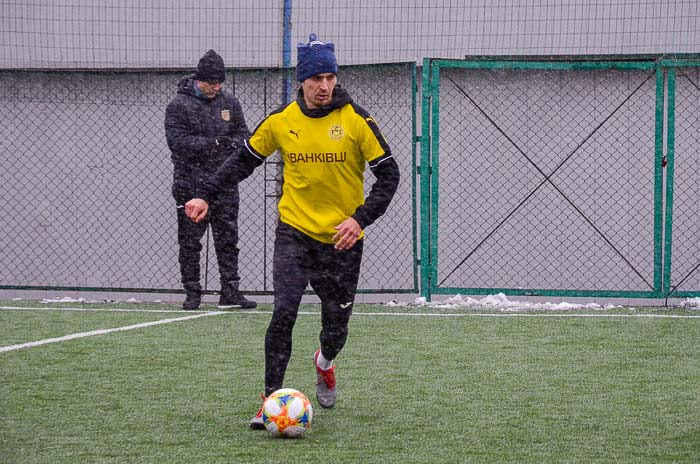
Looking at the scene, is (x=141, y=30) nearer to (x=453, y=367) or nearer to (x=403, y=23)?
(x=403, y=23)

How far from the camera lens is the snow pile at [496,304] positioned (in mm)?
10367

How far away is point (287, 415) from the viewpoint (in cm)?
472

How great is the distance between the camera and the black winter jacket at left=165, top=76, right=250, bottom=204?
985 centimetres

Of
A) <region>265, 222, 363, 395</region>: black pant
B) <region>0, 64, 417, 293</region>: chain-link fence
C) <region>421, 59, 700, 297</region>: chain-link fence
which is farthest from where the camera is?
<region>0, 64, 417, 293</region>: chain-link fence

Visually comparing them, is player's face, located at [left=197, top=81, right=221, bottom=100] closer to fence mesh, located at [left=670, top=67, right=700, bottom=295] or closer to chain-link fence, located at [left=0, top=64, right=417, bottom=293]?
chain-link fence, located at [left=0, top=64, right=417, bottom=293]

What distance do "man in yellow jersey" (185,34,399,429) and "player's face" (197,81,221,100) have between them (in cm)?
448

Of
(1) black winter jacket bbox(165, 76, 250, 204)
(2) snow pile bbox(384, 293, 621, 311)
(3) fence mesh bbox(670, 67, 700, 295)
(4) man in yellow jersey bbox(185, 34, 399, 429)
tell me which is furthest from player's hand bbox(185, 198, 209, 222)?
(3) fence mesh bbox(670, 67, 700, 295)

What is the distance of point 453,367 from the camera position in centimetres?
684

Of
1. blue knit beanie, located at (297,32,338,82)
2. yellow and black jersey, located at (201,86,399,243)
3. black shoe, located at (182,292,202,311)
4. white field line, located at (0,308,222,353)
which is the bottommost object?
white field line, located at (0,308,222,353)

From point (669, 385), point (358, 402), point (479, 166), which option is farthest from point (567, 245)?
point (358, 402)

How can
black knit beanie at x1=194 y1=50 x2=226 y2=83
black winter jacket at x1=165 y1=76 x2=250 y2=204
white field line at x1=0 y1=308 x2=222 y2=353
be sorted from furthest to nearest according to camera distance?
1. black winter jacket at x1=165 y1=76 x2=250 y2=204
2. black knit beanie at x1=194 y1=50 x2=226 y2=83
3. white field line at x1=0 y1=308 x2=222 y2=353

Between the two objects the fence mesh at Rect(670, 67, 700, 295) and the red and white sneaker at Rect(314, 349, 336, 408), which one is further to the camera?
the fence mesh at Rect(670, 67, 700, 295)

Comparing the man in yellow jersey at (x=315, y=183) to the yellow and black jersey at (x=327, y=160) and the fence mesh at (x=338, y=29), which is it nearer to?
the yellow and black jersey at (x=327, y=160)

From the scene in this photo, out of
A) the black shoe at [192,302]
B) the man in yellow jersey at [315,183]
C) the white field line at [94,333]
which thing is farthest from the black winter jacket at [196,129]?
the man in yellow jersey at [315,183]
